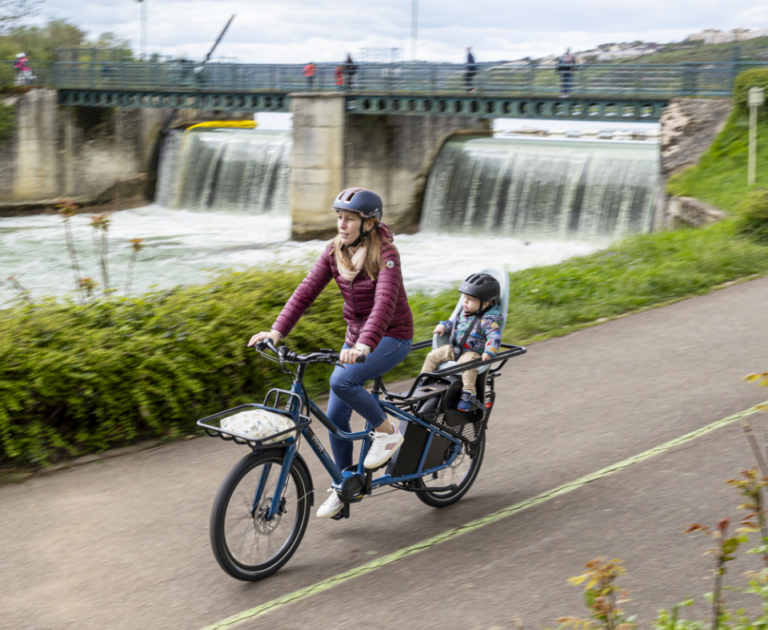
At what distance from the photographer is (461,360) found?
4980 millimetres

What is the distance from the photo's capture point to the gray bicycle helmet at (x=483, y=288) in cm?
486

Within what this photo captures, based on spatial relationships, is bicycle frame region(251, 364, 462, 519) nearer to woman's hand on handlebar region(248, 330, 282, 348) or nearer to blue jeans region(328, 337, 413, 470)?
blue jeans region(328, 337, 413, 470)

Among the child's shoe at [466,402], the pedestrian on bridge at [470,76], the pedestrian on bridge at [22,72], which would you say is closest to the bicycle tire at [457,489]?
the child's shoe at [466,402]

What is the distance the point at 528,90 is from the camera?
1154 inches

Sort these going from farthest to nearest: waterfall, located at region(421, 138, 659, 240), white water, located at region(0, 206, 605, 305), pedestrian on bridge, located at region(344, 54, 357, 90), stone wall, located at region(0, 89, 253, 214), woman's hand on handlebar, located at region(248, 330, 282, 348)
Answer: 1. stone wall, located at region(0, 89, 253, 214)
2. pedestrian on bridge, located at region(344, 54, 357, 90)
3. waterfall, located at region(421, 138, 659, 240)
4. white water, located at region(0, 206, 605, 305)
5. woman's hand on handlebar, located at region(248, 330, 282, 348)

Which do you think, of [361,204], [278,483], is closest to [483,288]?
[361,204]

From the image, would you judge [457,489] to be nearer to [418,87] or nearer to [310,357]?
[310,357]

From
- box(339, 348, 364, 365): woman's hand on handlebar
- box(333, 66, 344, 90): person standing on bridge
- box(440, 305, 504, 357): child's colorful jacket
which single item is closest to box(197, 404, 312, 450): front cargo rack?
box(339, 348, 364, 365): woman's hand on handlebar

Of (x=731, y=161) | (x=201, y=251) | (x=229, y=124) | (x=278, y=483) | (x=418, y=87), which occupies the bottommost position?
(x=201, y=251)

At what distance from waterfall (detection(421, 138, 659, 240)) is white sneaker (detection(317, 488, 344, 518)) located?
69.3 feet

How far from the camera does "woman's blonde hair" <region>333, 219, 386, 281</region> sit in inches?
175

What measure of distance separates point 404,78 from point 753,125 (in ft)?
46.8

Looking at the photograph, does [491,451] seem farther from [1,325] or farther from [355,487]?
[1,325]

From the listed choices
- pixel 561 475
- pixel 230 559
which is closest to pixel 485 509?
pixel 561 475
